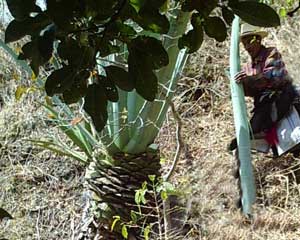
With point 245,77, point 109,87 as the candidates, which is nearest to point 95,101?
point 109,87

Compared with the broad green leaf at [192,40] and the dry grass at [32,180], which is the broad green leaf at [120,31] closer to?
the broad green leaf at [192,40]

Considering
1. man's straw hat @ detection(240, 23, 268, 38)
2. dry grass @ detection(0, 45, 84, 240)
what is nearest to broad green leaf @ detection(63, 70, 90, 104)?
man's straw hat @ detection(240, 23, 268, 38)

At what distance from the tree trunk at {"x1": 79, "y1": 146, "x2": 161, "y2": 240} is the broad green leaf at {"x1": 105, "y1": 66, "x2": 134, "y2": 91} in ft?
7.95

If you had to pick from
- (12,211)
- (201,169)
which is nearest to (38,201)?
(12,211)

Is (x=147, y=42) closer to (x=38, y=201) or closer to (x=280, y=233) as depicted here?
(x=280, y=233)

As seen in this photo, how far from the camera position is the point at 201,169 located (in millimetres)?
4328

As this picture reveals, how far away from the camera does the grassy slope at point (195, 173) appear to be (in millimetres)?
3684

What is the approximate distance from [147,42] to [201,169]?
3.39m

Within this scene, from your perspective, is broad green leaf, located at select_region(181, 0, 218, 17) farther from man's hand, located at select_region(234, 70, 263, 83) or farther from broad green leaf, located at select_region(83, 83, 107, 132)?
man's hand, located at select_region(234, 70, 263, 83)

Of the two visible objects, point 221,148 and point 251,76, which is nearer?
point 251,76

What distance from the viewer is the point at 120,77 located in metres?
1.00

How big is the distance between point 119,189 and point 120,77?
2.48m

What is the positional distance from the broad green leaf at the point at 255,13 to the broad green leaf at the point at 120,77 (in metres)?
0.17

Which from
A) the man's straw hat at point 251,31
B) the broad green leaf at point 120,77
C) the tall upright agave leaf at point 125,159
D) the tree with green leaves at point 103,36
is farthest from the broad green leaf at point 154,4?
the man's straw hat at point 251,31
